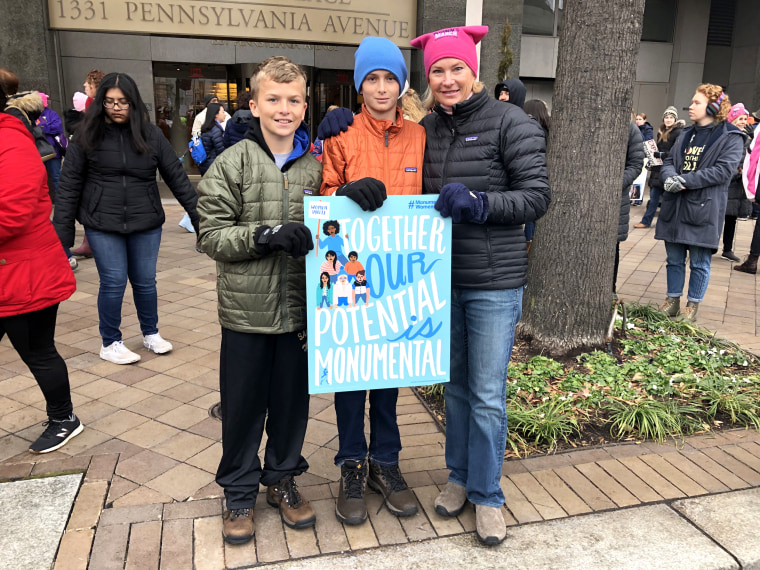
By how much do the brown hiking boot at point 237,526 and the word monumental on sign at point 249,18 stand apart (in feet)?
40.3

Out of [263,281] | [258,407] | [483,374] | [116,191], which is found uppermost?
[116,191]

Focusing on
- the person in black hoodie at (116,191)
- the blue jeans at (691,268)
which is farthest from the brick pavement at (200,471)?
the blue jeans at (691,268)

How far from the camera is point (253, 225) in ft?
8.25

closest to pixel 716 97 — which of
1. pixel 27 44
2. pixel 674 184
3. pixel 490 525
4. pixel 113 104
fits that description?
pixel 674 184

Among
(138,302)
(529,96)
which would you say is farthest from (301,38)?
(138,302)

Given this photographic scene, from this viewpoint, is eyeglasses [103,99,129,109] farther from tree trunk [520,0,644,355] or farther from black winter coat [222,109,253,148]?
tree trunk [520,0,644,355]

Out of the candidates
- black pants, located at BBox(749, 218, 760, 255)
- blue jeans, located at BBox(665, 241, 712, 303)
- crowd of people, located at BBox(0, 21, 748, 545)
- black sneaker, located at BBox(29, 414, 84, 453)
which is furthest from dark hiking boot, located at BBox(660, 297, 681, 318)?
black sneaker, located at BBox(29, 414, 84, 453)

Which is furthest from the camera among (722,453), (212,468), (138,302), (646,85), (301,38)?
(646,85)

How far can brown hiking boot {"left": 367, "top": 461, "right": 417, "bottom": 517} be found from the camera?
2861mm

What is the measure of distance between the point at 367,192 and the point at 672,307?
4.67 metres

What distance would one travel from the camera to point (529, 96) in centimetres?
1762

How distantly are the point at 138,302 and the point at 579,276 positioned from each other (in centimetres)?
334

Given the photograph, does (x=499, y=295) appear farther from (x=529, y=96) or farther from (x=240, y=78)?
(x=529, y=96)

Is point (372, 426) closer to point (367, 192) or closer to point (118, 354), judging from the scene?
point (367, 192)
